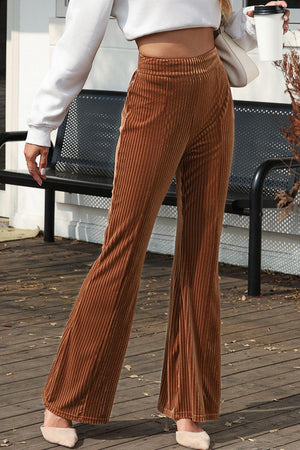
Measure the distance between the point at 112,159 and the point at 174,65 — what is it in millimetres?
3719

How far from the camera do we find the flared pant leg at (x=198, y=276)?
3.04 metres

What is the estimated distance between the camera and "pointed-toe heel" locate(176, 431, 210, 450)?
10.4 ft

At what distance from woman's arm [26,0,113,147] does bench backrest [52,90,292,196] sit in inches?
123

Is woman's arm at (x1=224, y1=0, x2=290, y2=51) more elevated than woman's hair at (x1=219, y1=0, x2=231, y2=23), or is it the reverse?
woman's hair at (x1=219, y1=0, x2=231, y2=23)

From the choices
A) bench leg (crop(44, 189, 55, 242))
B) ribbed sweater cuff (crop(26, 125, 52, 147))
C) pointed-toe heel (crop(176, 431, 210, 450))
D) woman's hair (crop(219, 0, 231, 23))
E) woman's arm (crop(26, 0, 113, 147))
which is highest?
woman's hair (crop(219, 0, 231, 23))

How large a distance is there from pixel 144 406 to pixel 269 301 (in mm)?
1882

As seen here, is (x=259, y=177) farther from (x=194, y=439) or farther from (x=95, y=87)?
(x=194, y=439)

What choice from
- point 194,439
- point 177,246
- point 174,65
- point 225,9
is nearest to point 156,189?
point 177,246

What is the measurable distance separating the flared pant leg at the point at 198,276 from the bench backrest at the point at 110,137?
9.25 ft

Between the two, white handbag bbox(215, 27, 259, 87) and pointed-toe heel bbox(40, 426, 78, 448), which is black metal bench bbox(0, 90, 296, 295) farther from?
pointed-toe heel bbox(40, 426, 78, 448)

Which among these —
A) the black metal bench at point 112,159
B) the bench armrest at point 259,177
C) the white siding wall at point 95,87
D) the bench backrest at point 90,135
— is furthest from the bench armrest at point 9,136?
the bench armrest at point 259,177

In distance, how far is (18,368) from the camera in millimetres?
4023

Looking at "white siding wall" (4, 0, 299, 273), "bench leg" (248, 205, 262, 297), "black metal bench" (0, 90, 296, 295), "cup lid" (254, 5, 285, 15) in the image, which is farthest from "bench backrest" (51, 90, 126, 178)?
"cup lid" (254, 5, 285, 15)

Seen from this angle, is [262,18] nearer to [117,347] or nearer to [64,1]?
[117,347]
